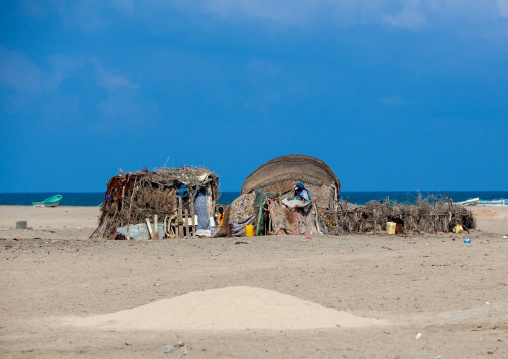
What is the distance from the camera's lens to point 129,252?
16766 mm

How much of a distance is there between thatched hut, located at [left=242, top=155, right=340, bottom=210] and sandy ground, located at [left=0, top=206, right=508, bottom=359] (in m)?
3.91

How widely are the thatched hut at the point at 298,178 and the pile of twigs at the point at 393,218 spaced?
63.0 inches

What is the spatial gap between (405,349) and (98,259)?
10.6 m

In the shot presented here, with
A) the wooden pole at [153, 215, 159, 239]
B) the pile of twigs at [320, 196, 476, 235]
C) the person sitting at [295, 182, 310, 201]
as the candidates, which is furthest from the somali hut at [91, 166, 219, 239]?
the pile of twigs at [320, 196, 476, 235]

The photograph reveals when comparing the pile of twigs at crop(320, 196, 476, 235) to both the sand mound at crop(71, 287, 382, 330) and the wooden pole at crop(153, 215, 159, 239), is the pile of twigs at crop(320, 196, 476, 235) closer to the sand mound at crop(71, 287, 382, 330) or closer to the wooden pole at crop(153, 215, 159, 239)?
the wooden pole at crop(153, 215, 159, 239)

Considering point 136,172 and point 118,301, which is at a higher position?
point 136,172

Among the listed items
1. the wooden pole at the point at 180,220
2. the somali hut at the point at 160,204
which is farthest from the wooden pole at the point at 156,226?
the wooden pole at the point at 180,220

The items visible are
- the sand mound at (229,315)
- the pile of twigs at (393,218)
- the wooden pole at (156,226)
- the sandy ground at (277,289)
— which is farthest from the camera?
the pile of twigs at (393,218)

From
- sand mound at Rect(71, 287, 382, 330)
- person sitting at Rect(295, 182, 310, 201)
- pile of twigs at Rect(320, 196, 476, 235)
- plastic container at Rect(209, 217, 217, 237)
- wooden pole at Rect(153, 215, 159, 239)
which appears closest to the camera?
sand mound at Rect(71, 287, 382, 330)

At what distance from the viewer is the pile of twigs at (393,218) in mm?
21281

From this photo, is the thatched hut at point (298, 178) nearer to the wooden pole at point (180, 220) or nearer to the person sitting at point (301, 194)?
the person sitting at point (301, 194)

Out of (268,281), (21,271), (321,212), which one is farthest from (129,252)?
(321,212)

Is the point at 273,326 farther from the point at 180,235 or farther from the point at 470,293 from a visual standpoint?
the point at 180,235

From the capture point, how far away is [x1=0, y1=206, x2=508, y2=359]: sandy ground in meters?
6.84
